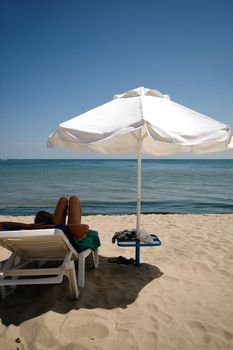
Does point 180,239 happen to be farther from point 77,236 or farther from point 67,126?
point 67,126

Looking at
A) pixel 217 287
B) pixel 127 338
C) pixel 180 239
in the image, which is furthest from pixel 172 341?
pixel 180 239

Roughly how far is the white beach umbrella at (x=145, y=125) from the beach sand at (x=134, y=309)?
6.06ft

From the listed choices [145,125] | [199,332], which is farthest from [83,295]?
[145,125]

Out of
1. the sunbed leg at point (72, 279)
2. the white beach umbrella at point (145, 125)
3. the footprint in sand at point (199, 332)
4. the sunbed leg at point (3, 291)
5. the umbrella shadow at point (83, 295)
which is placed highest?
the white beach umbrella at point (145, 125)

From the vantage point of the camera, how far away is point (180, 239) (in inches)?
243

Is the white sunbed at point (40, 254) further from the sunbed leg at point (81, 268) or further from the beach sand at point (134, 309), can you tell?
the beach sand at point (134, 309)

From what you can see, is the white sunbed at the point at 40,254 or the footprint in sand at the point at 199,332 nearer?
the footprint in sand at the point at 199,332

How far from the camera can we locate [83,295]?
3.28 meters

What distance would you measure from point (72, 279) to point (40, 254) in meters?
0.67

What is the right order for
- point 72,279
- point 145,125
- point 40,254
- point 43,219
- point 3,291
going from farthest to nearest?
point 43,219
point 40,254
point 3,291
point 72,279
point 145,125

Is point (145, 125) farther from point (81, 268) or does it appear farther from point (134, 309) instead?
point (134, 309)

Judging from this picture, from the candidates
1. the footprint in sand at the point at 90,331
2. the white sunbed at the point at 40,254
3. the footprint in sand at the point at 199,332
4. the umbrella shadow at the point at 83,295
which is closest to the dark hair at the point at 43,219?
the white sunbed at the point at 40,254

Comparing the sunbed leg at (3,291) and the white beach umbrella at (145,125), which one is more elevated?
the white beach umbrella at (145,125)

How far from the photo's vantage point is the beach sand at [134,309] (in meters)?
2.54
